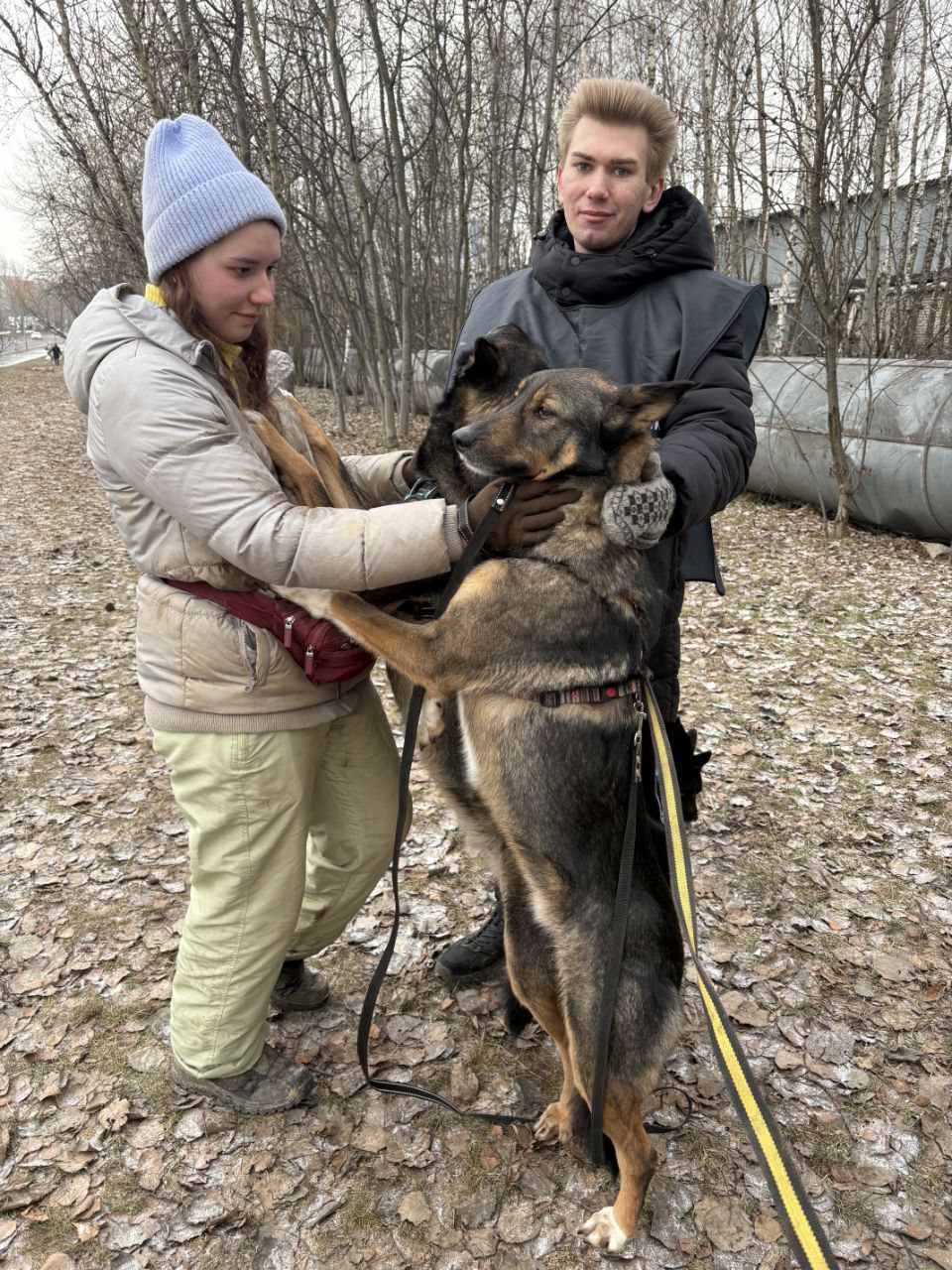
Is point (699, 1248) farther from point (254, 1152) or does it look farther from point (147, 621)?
point (147, 621)

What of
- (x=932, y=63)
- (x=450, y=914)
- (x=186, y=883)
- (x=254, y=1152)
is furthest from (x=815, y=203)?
(x=254, y=1152)

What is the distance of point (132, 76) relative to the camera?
1210cm

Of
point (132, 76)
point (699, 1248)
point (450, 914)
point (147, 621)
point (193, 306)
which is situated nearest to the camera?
point (193, 306)

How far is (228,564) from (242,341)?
760 millimetres

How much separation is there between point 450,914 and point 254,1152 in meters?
1.51

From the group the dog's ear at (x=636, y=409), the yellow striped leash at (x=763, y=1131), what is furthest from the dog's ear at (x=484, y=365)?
the yellow striped leash at (x=763, y=1131)

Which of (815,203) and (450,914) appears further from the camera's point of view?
(815,203)

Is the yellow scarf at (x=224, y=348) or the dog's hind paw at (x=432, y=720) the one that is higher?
the yellow scarf at (x=224, y=348)

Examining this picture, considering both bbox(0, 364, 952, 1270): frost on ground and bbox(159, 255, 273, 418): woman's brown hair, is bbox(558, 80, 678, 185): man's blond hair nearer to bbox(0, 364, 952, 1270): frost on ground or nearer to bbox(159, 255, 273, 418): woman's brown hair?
bbox(159, 255, 273, 418): woman's brown hair

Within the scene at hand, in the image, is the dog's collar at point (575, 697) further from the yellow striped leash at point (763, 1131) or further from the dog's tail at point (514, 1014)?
the dog's tail at point (514, 1014)

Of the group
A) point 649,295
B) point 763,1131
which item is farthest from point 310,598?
point 763,1131

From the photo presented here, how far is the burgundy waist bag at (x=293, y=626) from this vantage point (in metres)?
2.34

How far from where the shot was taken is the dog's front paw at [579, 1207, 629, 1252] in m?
2.47

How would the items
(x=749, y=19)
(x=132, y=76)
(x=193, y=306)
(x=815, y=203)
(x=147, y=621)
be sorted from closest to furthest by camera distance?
1. (x=193, y=306)
2. (x=147, y=621)
3. (x=815, y=203)
4. (x=132, y=76)
5. (x=749, y=19)
